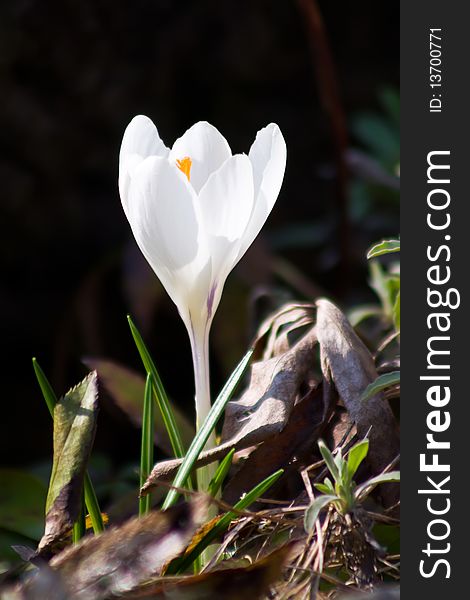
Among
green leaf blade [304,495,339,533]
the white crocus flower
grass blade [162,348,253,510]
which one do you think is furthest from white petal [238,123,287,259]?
green leaf blade [304,495,339,533]

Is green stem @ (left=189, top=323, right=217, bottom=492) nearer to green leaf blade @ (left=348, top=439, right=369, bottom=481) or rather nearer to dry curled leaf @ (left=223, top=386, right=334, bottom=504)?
dry curled leaf @ (left=223, top=386, right=334, bottom=504)

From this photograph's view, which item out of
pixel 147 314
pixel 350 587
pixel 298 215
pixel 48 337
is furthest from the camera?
pixel 298 215

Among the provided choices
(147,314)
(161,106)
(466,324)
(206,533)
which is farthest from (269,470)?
(161,106)

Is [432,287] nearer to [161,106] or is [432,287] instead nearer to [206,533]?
[206,533]

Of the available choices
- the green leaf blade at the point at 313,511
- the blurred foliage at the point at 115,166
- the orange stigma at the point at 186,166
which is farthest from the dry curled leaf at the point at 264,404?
the blurred foliage at the point at 115,166

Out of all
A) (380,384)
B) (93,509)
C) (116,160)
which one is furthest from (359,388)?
(116,160)

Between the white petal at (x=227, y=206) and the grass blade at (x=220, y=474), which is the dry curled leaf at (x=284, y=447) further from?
the white petal at (x=227, y=206)
